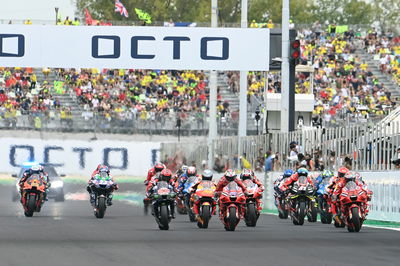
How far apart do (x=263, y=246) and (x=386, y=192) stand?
9929mm

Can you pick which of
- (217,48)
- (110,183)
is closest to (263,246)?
(110,183)

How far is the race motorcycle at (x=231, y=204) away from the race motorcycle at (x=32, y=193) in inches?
296

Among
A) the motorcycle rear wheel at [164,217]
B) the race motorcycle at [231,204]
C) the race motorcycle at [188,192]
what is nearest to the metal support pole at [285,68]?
the race motorcycle at [188,192]

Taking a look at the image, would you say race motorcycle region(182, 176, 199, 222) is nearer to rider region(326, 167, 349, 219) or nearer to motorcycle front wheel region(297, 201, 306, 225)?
motorcycle front wheel region(297, 201, 306, 225)

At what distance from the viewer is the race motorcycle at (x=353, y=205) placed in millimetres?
24906

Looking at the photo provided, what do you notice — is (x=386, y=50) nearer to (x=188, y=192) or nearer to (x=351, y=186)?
(x=188, y=192)

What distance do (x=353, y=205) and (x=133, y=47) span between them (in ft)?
44.3

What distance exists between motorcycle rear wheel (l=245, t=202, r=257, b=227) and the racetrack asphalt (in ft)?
0.92

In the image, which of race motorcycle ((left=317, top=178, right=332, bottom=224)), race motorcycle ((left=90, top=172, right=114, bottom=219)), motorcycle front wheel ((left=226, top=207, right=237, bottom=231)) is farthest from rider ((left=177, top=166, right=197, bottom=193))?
motorcycle front wheel ((left=226, top=207, right=237, bottom=231))

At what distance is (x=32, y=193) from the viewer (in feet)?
104

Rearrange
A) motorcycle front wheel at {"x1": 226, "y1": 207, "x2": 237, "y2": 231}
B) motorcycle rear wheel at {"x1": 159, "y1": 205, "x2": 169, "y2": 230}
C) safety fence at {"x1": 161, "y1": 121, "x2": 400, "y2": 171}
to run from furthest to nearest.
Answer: safety fence at {"x1": 161, "y1": 121, "x2": 400, "y2": 171}, motorcycle rear wheel at {"x1": 159, "y1": 205, "x2": 169, "y2": 230}, motorcycle front wheel at {"x1": 226, "y1": 207, "x2": 237, "y2": 231}

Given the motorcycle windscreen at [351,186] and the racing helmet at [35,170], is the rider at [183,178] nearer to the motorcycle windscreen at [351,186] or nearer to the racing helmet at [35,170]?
the racing helmet at [35,170]

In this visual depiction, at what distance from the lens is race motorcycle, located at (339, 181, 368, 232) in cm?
2491

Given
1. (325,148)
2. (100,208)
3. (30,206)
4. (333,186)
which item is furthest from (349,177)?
(30,206)
